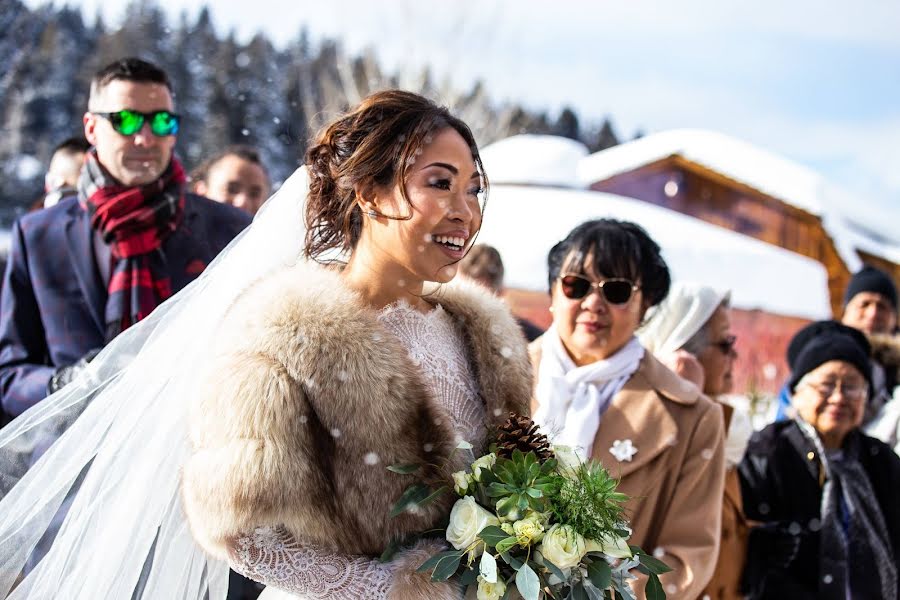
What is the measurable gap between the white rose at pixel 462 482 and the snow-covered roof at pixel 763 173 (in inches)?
577

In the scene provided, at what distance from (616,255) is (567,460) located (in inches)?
49.3

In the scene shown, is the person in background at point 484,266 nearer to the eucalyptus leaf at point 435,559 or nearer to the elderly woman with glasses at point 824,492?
the elderly woman with glasses at point 824,492

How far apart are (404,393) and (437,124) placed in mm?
701

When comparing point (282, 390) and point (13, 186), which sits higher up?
point (282, 390)

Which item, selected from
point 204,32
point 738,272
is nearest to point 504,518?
point 738,272

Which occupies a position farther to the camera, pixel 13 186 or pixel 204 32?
pixel 204 32

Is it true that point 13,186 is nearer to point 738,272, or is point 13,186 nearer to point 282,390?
point 738,272

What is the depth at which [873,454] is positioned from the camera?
427 centimetres

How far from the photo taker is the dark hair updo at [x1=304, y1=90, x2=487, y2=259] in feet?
7.80

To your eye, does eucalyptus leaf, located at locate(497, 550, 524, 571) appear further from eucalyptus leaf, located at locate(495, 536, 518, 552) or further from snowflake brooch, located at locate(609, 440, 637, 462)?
snowflake brooch, located at locate(609, 440, 637, 462)

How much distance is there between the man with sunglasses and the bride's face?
56.7 inches

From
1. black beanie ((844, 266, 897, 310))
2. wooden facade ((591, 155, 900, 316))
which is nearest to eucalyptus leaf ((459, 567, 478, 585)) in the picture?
black beanie ((844, 266, 897, 310))

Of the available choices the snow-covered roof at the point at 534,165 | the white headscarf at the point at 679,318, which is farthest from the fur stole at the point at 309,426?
the snow-covered roof at the point at 534,165

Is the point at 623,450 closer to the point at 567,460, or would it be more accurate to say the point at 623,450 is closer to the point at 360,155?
the point at 567,460
